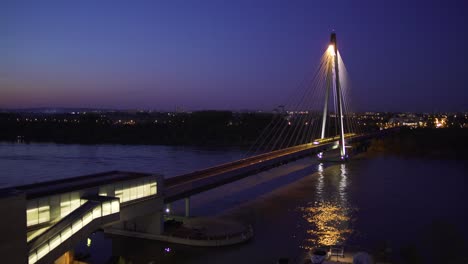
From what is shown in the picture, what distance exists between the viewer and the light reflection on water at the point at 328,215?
645 cm

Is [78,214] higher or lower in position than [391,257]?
higher

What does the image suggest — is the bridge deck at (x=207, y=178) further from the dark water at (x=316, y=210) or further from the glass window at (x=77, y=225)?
the glass window at (x=77, y=225)

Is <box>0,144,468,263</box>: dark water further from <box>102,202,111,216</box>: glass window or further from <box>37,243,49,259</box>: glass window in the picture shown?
<box>37,243,49,259</box>: glass window

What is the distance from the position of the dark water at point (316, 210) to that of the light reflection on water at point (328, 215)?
15 millimetres

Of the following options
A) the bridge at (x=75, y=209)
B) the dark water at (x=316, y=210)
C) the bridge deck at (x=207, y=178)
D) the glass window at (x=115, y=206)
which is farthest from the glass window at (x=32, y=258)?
the bridge deck at (x=207, y=178)

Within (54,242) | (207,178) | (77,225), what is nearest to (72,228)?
(77,225)

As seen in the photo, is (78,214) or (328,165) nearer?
(78,214)

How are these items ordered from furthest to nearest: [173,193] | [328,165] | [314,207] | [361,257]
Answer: [328,165] < [314,207] < [173,193] < [361,257]

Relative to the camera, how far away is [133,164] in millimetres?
14508

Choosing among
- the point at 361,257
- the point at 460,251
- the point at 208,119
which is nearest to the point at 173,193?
the point at 361,257

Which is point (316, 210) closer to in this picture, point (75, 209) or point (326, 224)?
point (326, 224)

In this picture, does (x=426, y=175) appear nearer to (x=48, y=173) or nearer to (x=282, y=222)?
(x=282, y=222)

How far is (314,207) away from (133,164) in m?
7.54

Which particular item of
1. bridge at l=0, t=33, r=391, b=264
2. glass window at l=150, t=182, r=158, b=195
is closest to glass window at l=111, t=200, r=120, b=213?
bridge at l=0, t=33, r=391, b=264
